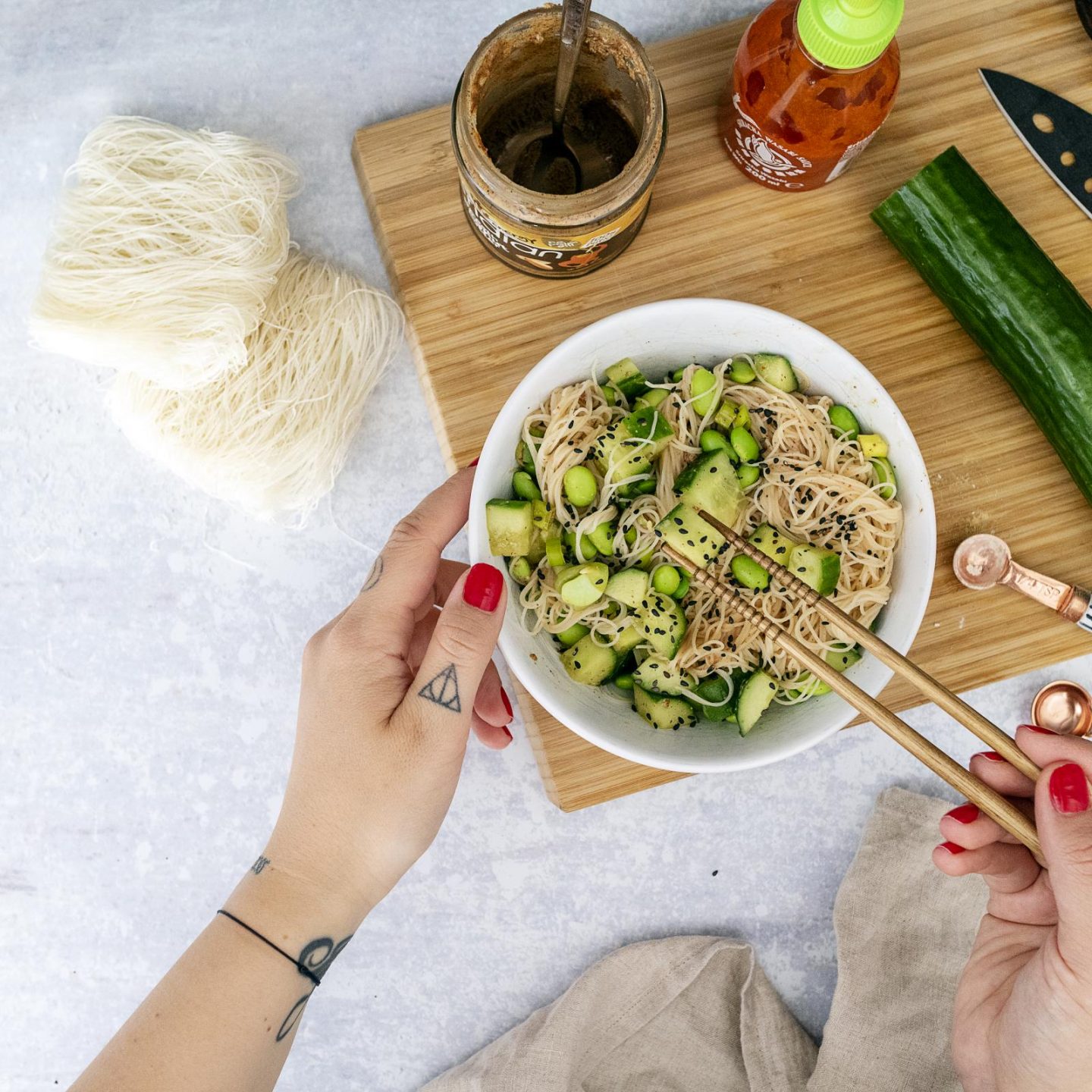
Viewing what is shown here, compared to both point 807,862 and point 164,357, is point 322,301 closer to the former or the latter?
point 164,357

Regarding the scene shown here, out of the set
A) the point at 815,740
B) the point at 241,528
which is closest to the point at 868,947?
the point at 815,740

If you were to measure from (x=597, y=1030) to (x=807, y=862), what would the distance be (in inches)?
27.4

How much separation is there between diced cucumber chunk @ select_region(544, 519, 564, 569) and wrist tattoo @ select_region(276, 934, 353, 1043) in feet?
2.64

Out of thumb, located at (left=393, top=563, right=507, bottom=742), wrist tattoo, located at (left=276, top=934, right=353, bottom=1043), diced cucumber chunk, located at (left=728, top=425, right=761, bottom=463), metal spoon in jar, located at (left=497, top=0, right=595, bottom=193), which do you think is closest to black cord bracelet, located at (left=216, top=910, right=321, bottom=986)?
wrist tattoo, located at (left=276, top=934, right=353, bottom=1043)

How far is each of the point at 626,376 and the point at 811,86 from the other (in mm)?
618

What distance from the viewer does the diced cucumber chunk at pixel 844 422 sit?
6.26 feet

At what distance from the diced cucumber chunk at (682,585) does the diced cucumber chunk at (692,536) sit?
0.23ft

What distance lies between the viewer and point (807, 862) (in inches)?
99.1

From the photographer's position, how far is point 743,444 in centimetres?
190

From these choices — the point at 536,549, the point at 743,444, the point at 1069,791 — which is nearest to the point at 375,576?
the point at 536,549

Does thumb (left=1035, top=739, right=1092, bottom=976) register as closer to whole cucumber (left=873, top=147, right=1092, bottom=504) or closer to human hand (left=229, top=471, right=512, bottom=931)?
whole cucumber (left=873, top=147, right=1092, bottom=504)

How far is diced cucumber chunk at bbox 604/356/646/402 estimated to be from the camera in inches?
75.2

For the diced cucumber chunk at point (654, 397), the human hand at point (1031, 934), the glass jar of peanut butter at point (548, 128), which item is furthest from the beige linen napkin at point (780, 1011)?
Answer: the glass jar of peanut butter at point (548, 128)

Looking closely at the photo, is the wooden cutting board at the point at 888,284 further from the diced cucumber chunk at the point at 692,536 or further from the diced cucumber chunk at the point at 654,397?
the diced cucumber chunk at the point at 692,536
